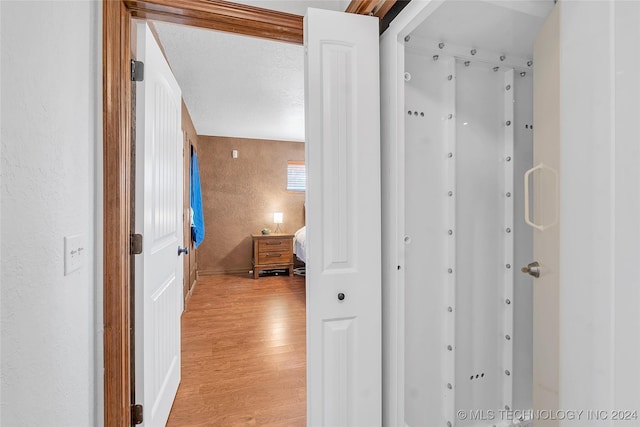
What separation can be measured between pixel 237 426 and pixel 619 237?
1.85 m

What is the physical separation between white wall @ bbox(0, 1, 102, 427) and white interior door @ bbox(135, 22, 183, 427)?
226mm

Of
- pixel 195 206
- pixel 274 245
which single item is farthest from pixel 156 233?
pixel 274 245

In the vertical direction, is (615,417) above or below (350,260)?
below

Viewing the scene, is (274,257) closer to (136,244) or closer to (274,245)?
(274,245)

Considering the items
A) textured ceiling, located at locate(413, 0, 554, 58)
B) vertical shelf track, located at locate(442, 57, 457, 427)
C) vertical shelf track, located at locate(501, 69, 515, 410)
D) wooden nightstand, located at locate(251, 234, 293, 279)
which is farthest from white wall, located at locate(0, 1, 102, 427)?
wooden nightstand, located at locate(251, 234, 293, 279)

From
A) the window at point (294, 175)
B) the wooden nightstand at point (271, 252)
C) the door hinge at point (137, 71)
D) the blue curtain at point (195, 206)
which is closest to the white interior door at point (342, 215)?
the door hinge at point (137, 71)

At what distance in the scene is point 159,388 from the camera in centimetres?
155

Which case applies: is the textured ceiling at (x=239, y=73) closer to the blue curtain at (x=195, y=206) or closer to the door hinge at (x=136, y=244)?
the blue curtain at (x=195, y=206)

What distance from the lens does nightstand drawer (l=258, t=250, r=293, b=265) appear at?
501 centimetres

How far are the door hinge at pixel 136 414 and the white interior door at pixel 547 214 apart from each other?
1662 millimetres

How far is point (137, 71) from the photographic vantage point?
1328 mm

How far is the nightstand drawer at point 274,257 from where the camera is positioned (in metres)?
5.01

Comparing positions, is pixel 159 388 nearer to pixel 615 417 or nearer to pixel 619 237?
pixel 615 417

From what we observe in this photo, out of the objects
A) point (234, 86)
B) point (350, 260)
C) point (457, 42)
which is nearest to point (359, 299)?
point (350, 260)
